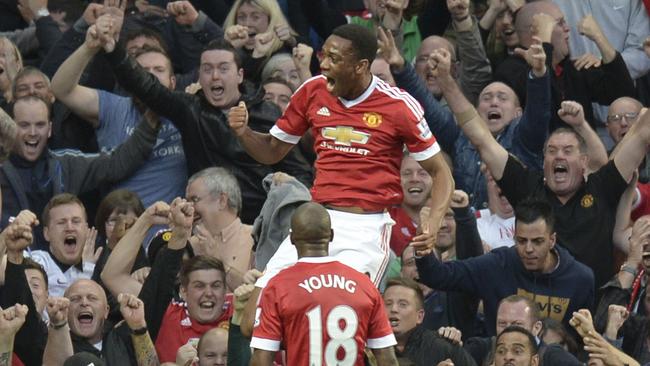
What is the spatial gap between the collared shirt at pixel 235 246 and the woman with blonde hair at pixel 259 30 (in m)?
2.63

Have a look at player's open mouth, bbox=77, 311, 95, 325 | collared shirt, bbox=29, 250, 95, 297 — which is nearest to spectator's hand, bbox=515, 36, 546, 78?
collared shirt, bbox=29, 250, 95, 297

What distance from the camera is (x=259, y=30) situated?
Result: 17.8 m

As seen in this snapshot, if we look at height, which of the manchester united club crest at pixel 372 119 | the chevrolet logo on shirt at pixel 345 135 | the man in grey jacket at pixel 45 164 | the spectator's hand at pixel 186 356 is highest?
the man in grey jacket at pixel 45 164

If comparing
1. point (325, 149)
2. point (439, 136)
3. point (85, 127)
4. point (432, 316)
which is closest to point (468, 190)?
point (439, 136)

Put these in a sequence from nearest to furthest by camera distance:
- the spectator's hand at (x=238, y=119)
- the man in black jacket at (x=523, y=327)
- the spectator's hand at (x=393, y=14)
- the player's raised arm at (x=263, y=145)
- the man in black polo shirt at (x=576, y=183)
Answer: the spectator's hand at (x=238, y=119) < the player's raised arm at (x=263, y=145) < the man in black jacket at (x=523, y=327) < the man in black polo shirt at (x=576, y=183) < the spectator's hand at (x=393, y=14)

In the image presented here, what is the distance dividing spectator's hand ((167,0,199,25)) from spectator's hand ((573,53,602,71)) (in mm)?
3297

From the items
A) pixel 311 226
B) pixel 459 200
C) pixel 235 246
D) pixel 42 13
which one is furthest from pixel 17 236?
pixel 42 13

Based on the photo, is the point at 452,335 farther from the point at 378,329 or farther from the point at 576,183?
the point at 378,329

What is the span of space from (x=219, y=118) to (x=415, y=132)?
13.7ft

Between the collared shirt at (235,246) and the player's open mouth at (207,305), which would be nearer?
the player's open mouth at (207,305)

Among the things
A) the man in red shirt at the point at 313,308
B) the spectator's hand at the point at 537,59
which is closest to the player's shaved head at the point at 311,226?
the man in red shirt at the point at 313,308

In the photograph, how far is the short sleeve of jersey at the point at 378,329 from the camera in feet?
37.3

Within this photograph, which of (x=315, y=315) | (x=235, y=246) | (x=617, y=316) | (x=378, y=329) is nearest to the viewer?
(x=315, y=315)

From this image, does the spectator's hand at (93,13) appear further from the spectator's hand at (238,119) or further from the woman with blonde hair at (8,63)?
the spectator's hand at (238,119)
